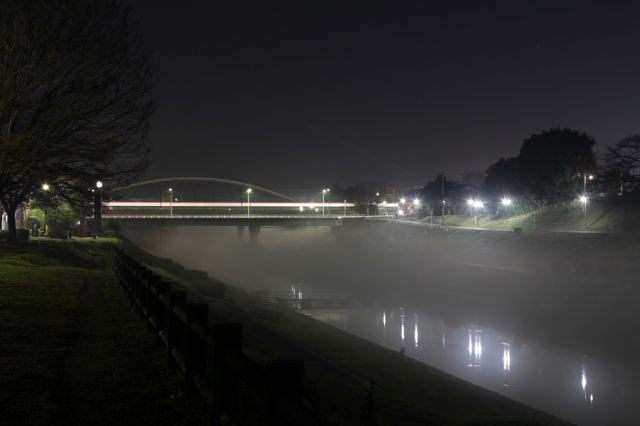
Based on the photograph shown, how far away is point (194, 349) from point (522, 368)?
26.3 meters

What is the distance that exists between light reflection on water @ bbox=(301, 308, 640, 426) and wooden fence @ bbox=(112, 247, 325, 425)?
1908 cm

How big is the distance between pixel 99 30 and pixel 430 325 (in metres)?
30.5

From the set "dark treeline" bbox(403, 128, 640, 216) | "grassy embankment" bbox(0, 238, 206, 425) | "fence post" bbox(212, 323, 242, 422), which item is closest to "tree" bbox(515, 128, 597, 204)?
"dark treeline" bbox(403, 128, 640, 216)

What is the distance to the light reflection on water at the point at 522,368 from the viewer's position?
23.1 meters

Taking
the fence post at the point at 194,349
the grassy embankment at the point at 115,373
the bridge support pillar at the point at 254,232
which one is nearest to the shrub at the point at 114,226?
the bridge support pillar at the point at 254,232

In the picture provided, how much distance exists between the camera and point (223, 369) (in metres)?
5.27

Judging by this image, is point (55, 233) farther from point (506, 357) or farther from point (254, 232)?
point (254, 232)

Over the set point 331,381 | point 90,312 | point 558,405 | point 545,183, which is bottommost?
point 558,405

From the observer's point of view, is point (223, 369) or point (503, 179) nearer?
point (223, 369)

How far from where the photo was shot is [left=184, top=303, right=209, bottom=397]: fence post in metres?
6.59

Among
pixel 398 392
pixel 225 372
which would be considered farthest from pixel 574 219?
pixel 225 372

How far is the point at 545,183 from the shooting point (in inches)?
3654

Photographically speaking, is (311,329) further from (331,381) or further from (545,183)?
(545,183)

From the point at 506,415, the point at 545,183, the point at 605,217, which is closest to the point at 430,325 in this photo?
the point at 506,415
